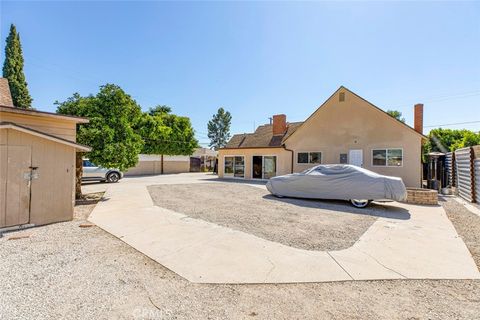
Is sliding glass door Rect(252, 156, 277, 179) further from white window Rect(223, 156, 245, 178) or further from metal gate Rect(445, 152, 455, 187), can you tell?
metal gate Rect(445, 152, 455, 187)

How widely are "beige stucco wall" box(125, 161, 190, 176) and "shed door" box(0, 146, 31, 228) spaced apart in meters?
18.7

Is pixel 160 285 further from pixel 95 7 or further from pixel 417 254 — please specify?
pixel 95 7

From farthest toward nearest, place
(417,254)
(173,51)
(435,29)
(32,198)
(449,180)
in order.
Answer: (449,180), (173,51), (435,29), (32,198), (417,254)

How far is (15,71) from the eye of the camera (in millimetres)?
24031

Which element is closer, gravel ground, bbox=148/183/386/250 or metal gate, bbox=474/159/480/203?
gravel ground, bbox=148/183/386/250

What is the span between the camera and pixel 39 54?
14.3 metres

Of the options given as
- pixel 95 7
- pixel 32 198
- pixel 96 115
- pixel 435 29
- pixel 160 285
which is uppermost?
pixel 95 7

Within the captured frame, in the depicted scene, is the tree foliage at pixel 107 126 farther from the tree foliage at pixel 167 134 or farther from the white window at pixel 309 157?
the tree foliage at pixel 167 134

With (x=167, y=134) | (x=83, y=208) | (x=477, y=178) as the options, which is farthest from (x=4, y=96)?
(x=477, y=178)

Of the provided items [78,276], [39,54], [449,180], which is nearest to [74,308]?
[78,276]

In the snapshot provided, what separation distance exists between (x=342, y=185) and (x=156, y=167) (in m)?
22.3

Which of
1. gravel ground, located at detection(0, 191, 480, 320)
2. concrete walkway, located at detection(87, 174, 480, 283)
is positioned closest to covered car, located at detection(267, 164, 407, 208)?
concrete walkway, located at detection(87, 174, 480, 283)

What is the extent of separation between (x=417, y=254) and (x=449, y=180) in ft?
45.9

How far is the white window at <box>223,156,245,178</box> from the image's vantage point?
1983cm
